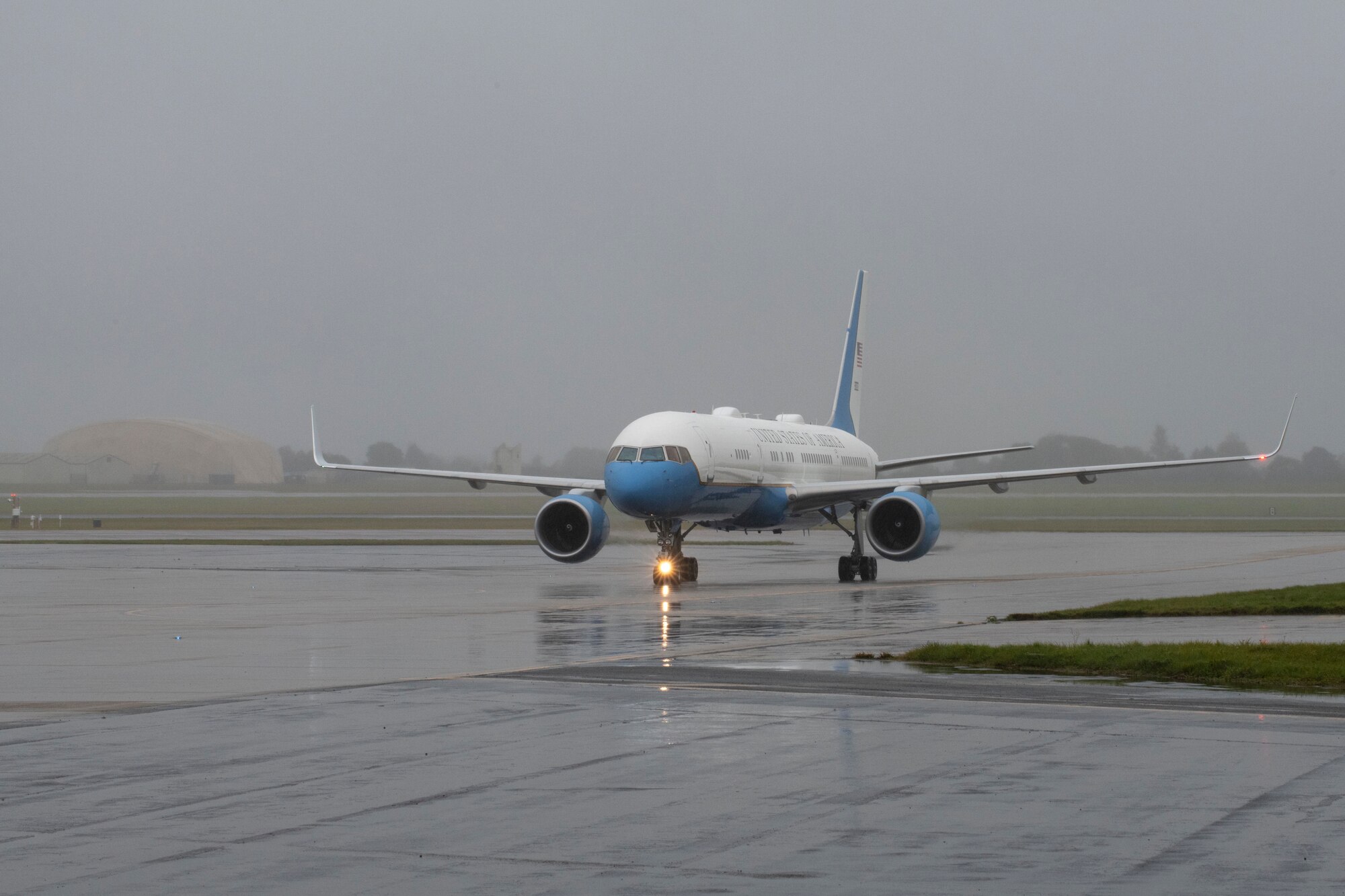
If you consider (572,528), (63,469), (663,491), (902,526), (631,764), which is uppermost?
(63,469)

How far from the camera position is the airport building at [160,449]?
16800 centimetres

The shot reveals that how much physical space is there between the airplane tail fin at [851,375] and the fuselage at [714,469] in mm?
7212

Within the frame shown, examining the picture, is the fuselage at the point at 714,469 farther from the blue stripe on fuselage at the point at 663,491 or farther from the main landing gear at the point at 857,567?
the main landing gear at the point at 857,567

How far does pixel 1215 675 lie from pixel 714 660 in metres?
5.06

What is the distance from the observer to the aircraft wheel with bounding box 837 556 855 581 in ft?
119

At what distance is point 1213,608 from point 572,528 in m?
16.2

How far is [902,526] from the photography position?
35.9 meters

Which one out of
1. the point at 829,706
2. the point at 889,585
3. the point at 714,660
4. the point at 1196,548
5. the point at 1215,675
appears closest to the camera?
the point at 829,706

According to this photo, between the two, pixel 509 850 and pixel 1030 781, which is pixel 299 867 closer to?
pixel 509 850

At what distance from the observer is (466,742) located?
11406 mm

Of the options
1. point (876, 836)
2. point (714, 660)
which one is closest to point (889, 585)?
point (714, 660)

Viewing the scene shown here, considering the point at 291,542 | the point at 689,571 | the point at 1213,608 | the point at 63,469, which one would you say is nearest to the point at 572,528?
the point at 689,571

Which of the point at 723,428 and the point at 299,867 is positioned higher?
the point at 723,428

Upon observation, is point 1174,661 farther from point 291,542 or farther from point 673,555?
point 291,542
